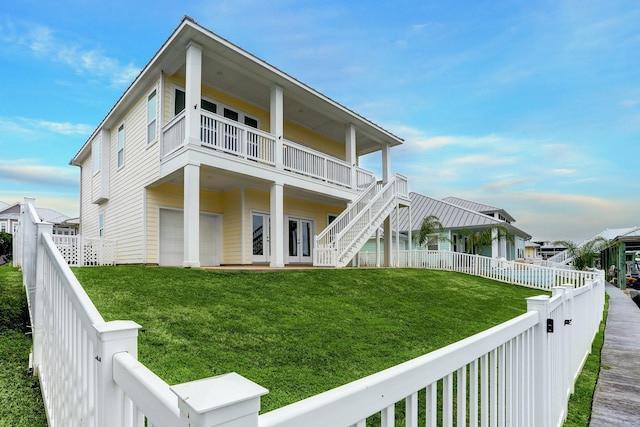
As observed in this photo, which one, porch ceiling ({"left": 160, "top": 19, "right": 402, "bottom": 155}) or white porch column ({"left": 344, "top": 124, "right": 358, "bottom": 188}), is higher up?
porch ceiling ({"left": 160, "top": 19, "right": 402, "bottom": 155})

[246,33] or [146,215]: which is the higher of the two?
[246,33]

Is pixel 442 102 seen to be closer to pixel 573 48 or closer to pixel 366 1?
pixel 573 48

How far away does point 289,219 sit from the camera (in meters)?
14.9

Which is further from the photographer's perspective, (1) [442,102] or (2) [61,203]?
(2) [61,203]

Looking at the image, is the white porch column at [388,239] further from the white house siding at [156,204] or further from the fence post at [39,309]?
the fence post at [39,309]

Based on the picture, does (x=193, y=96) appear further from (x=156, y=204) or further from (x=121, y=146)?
(x=121, y=146)

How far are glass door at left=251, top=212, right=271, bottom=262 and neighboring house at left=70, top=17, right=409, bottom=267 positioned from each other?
4 cm

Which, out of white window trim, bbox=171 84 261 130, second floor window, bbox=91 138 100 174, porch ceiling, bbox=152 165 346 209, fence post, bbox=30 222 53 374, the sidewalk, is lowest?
the sidewalk

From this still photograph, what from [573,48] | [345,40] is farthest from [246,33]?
[573,48]

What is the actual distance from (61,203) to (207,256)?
27154mm

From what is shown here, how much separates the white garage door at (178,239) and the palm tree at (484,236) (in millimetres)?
16495

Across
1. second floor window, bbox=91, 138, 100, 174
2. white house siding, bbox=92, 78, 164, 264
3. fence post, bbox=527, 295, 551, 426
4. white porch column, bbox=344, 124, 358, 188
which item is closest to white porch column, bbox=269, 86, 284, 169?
white house siding, bbox=92, 78, 164, 264

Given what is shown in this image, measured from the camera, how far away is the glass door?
13.3 metres

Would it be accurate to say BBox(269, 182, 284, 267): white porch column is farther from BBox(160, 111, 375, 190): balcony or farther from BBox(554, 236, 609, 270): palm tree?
BBox(554, 236, 609, 270): palm tree
